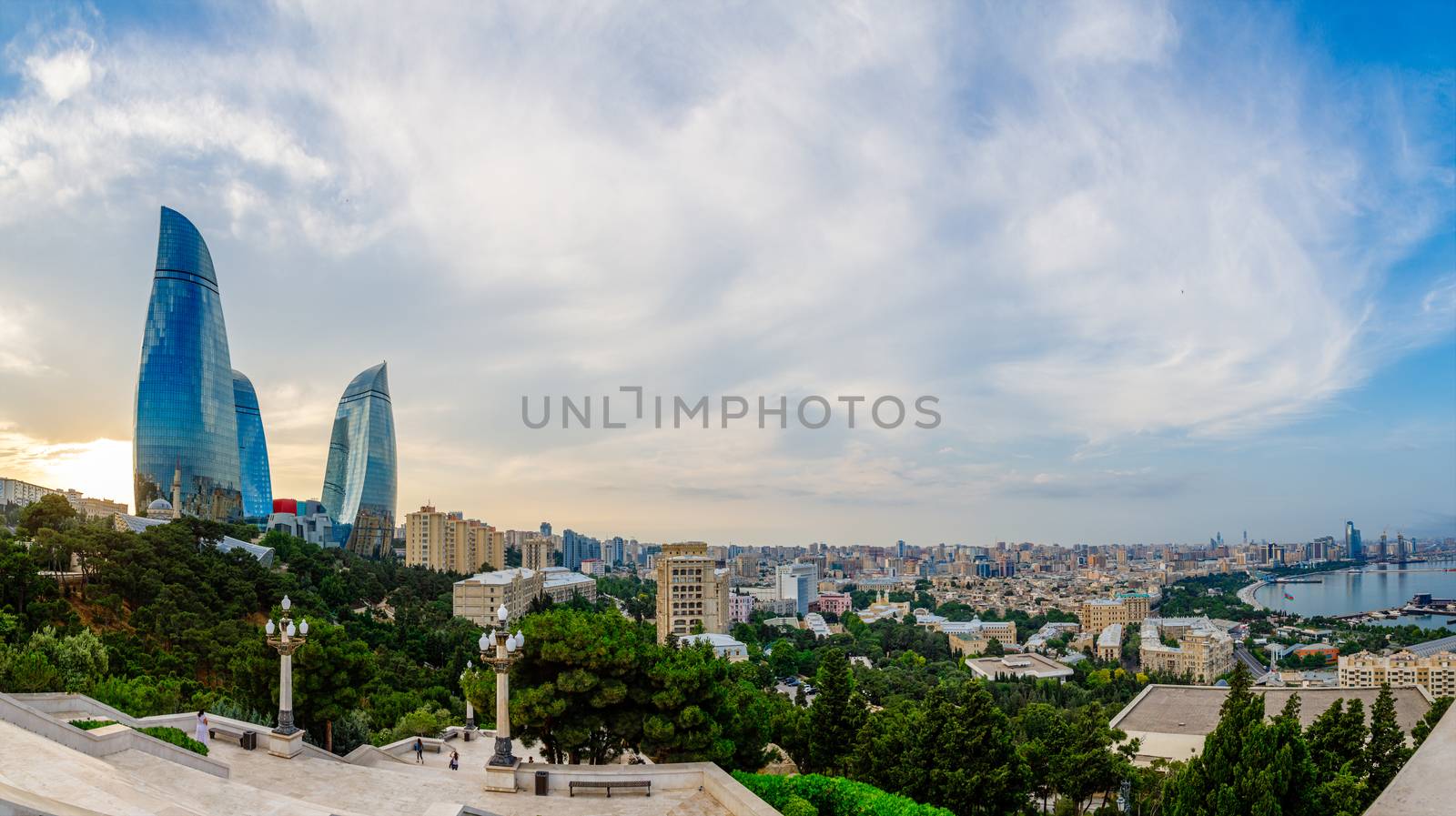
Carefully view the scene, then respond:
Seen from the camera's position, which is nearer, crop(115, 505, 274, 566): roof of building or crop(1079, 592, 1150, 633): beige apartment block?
crop(115, 505, 274, 566): roof of building

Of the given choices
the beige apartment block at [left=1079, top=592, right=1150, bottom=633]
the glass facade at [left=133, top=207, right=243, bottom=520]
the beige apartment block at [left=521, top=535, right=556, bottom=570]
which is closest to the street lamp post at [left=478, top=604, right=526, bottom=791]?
the glass facade at [left=133, top=207, right=243, bottom=520]

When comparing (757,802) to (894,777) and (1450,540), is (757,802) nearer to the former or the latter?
(894,777)

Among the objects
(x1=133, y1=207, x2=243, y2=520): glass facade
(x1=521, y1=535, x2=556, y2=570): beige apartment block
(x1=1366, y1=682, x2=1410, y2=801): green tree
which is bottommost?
(x1=521, y1=535, x2=556, y2=570): beige apartment block

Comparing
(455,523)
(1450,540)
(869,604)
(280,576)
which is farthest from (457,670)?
(1450,540)

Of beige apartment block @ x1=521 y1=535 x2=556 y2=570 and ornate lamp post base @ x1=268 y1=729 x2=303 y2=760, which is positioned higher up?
ornate lamp post base @ x1=268 y1=729 x2=303 y2=760

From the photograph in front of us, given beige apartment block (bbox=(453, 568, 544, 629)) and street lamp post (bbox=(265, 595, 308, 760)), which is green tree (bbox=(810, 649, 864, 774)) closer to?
street lamp post (bbox=(265, 595, 308, 760))

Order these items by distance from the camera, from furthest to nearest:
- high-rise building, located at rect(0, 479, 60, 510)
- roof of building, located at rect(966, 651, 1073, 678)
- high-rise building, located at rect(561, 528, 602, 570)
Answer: high-rise building, located at rect(561, 528, 602, 570) < high-rise building, located at rect(0, 479, 60, 510) < roof of building, located at rect(966, 651, 1073, 678)

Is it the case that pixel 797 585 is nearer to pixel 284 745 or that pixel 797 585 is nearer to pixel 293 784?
pixel 284 745

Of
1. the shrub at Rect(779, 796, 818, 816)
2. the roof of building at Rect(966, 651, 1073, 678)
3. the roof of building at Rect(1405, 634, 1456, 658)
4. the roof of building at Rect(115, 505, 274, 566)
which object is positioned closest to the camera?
the shrub at Rect(779, 796, 818, 816)
